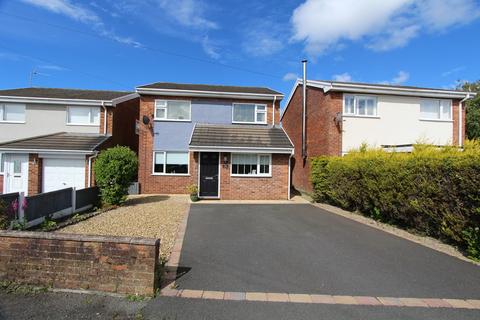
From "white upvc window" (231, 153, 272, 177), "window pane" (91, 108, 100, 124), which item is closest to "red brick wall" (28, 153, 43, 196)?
"window pane" (91, 108, 100, 124)

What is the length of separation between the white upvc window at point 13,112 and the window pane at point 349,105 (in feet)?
59.1

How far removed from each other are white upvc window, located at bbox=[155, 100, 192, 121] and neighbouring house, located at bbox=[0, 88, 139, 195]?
286cm

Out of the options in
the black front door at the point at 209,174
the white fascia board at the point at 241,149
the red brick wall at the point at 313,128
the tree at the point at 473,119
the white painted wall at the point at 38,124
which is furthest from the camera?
the tree at the point at 473,119

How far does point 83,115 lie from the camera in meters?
Result: 16.8

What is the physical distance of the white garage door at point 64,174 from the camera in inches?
577

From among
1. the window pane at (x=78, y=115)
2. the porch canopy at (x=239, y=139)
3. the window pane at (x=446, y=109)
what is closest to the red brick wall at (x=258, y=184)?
the porch canopy at (x=239, y=139)

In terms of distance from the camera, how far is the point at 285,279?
4.50m

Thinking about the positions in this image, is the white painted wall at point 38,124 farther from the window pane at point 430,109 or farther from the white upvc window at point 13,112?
the window pane at point 430,109

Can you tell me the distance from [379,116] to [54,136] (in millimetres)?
17522

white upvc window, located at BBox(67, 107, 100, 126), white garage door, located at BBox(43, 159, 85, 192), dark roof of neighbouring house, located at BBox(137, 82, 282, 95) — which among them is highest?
dark roof of neighbouring house, located at BBox(137, 82, 282, 95)

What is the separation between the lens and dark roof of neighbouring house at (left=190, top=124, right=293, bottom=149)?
1432 cm

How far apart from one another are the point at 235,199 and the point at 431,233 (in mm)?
8846

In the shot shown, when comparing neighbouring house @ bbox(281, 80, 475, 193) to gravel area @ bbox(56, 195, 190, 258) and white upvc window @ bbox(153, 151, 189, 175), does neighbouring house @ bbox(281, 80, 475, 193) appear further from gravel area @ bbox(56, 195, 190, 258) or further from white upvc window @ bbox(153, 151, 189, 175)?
gravel area @ bbox(56, 195, 190, 258)

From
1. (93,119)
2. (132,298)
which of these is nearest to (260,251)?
(132,298)
